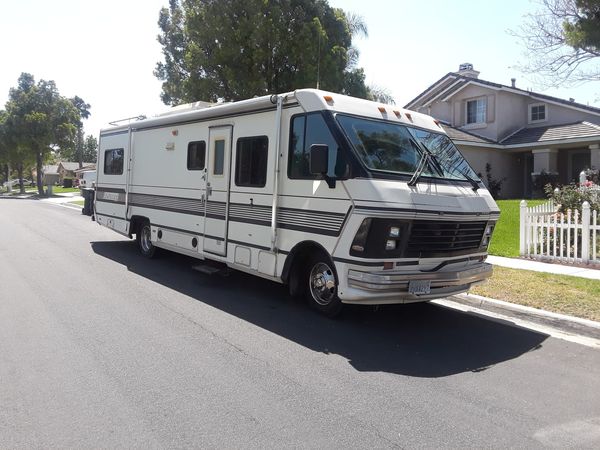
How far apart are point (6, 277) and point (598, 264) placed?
405 inches

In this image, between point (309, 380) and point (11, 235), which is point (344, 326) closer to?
point (309, 380)

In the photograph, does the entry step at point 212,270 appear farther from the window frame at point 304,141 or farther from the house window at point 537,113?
the house window at point 537,113

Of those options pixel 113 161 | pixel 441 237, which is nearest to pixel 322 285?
pixel 441 237

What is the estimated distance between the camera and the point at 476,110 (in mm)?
25094

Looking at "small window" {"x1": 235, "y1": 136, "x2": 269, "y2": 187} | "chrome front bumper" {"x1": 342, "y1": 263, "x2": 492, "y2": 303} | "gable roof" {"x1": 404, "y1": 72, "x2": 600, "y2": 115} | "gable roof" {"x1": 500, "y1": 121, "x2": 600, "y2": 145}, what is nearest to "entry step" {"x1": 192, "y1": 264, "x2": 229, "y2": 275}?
"small window" {"x1": 235, "y1": 136, "x2": 269, "y2": 187}

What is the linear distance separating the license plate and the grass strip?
77.9 inches

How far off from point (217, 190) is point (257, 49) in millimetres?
12028

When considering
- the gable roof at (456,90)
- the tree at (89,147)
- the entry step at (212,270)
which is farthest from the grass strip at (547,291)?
the tree at (89,147)

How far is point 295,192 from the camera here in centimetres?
675

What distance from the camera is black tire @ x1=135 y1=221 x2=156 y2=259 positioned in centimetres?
1057

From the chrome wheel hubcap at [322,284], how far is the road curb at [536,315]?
224 centimetres

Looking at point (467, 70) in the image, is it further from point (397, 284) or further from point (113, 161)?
point (397, 284)

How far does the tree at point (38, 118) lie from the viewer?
43.5 m

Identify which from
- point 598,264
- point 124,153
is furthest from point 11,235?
point 598,264
